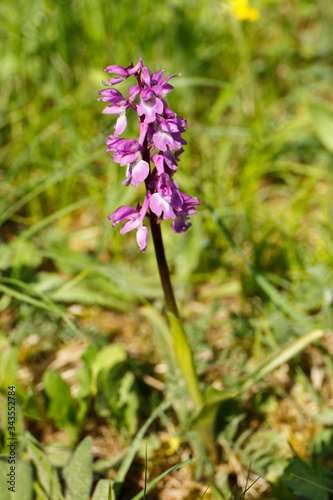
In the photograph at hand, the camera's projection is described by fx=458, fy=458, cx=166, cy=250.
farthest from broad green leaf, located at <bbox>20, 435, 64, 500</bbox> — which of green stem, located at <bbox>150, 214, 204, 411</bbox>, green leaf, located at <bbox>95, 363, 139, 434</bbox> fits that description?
green stem, located at <bbox>150, 214, 204, 411</bbox>

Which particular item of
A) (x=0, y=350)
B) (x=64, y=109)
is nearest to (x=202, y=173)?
(x=64, y=109)

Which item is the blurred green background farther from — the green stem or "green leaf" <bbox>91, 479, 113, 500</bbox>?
"green leaf" <bbox>91, 479, 113, 500</bbox>

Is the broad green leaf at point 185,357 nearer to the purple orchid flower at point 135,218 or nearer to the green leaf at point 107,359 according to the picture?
the purple orchid flower at point 135,218

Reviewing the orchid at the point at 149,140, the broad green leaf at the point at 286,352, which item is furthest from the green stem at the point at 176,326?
the broad green leaf at the point at 286,352

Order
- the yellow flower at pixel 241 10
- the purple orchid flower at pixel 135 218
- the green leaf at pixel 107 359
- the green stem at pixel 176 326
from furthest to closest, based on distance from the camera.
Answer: the yellow flower at pixel 241 10 → the green leaf at pixel 107 359 → the green stem at pixel 176 326 → the purple orchid flower at pixel 135 218

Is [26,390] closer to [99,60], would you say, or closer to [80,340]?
[80,340]

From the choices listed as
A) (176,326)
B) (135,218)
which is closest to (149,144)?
(135,218)
